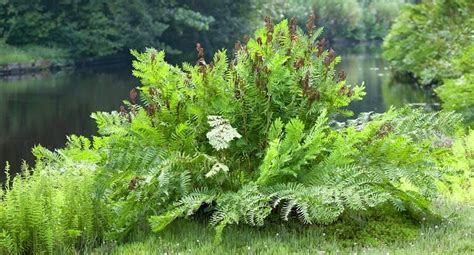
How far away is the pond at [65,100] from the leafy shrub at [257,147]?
7.70 meters

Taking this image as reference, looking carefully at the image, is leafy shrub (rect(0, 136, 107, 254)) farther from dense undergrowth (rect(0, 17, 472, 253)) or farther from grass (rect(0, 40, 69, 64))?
grass (rect(0, 40, 69, 64))

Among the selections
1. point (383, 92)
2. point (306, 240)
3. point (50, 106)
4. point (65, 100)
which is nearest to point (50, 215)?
point (306, 240)

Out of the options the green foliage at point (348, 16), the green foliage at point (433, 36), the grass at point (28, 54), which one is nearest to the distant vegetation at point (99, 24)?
the grass at point (28, 54)

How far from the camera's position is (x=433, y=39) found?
90.3 feet

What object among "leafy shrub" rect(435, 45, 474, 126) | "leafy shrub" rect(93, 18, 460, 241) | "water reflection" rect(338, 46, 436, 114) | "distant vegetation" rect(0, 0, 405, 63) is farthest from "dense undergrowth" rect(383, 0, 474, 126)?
"distant vegetation" rect(0, 0, 405, 63)

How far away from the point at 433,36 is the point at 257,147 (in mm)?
23247

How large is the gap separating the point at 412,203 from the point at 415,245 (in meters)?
0.86

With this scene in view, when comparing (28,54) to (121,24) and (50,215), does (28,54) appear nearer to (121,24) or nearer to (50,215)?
(121,24)

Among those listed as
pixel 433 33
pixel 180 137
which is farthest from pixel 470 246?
pixel 433 33

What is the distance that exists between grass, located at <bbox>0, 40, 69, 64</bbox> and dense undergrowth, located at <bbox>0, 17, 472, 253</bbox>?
3028 centimetres

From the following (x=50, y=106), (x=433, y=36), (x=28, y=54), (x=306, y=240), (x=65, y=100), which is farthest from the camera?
(x=28, y=54)

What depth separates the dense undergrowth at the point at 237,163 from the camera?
5344mm

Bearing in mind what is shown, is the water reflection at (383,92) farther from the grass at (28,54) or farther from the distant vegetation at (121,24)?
the grass at (28,54)

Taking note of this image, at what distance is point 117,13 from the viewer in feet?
143
